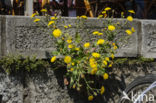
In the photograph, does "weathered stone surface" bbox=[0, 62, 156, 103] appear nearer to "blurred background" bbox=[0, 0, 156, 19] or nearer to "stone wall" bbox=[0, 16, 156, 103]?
"stone wall" bbox=[0, 16, 156, 103]

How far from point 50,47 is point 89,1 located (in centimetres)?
160

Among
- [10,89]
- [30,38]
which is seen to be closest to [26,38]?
[30,38]

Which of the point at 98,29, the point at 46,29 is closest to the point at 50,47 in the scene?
the point at 46,29

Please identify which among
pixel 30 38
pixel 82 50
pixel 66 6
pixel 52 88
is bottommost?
pixel 52 88

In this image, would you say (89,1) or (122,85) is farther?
(89,1)

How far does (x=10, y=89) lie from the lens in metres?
2.67

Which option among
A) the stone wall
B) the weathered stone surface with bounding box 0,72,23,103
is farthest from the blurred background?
the weathered stone surface with bounding box 0,72,23,103

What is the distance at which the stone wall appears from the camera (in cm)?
266

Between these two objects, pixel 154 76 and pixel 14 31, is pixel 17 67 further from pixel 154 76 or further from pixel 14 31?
pixel 154 76

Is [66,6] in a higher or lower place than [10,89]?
higher

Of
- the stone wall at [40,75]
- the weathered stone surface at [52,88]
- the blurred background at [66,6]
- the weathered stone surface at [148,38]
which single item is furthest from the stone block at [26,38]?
the weathered stone surface at [148,38]

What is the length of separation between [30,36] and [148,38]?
4.80 ft

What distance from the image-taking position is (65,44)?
8.42 feet

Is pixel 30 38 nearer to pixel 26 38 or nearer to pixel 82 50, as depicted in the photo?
pixel 26 38
